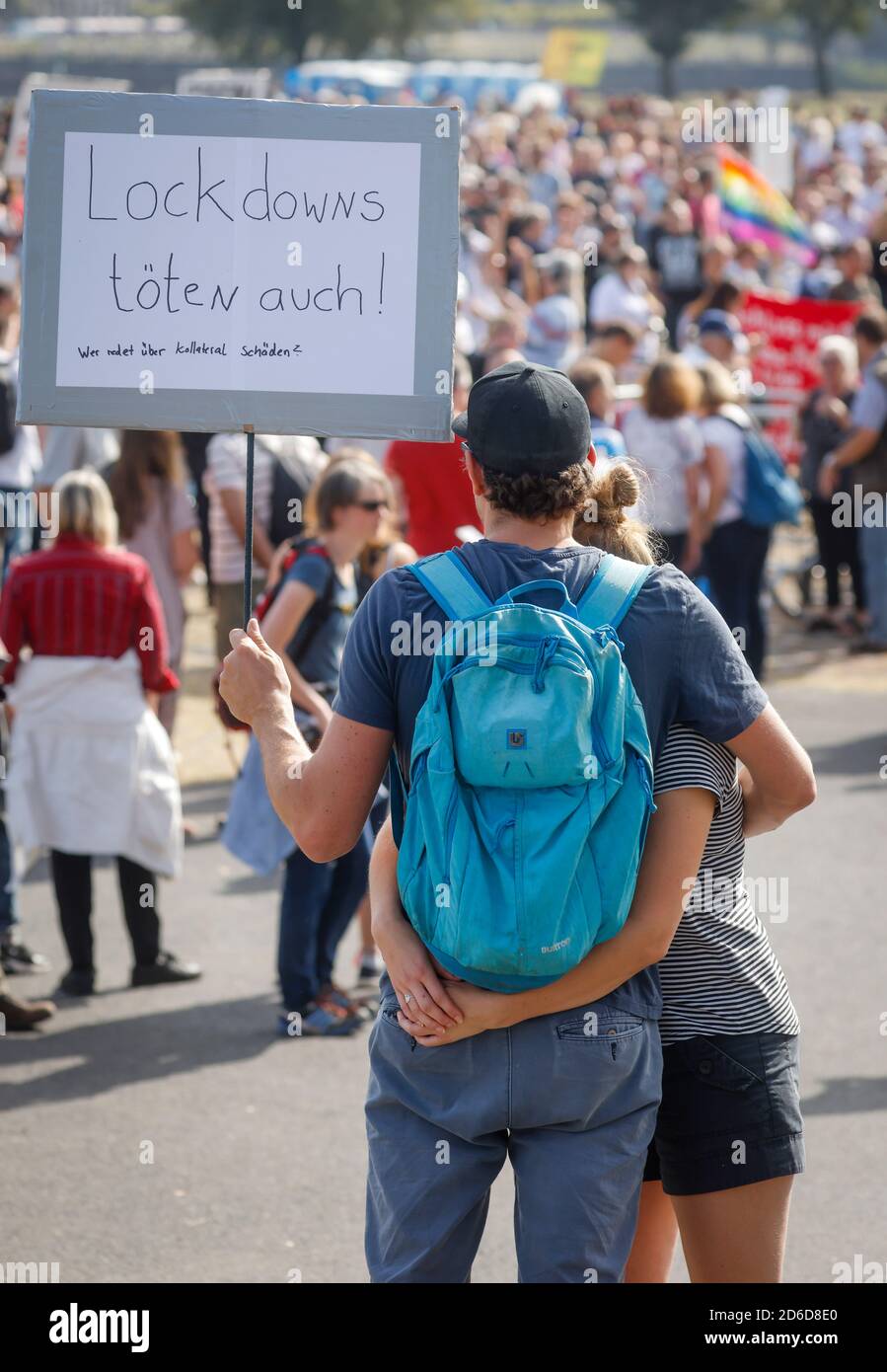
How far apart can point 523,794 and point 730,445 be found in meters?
7.24

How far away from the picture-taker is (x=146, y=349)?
291cm

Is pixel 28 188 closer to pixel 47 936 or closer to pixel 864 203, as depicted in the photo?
pixel 47 936

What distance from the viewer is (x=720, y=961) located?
2.78m

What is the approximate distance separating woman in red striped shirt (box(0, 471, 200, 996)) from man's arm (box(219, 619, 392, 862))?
10.7 ft

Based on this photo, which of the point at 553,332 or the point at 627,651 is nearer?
the point at 627,651

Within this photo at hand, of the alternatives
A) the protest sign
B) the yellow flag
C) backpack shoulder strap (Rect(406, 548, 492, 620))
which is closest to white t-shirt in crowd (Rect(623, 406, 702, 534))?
the protest sign

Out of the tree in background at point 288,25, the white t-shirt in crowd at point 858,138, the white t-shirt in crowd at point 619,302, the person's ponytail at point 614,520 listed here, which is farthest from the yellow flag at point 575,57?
the person's ponytail at point 614,520

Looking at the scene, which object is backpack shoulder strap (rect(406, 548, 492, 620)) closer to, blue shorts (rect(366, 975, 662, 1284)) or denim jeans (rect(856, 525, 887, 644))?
blue shorts (rect(366, 975, 662, 1284))

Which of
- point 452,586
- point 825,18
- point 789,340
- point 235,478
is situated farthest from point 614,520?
point 825,18

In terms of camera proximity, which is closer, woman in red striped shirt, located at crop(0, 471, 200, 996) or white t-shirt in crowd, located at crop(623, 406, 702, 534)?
woman in red striped shirt, located at crop(0, 471, 200, 996)

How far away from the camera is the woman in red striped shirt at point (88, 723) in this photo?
19.5 feet

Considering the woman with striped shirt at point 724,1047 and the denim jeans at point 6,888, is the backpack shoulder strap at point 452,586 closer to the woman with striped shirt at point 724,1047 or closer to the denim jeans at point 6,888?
the woman with striped shirt at point 724,1047

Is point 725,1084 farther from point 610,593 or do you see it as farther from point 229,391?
point 229,391

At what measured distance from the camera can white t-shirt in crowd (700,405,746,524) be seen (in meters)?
9.34
